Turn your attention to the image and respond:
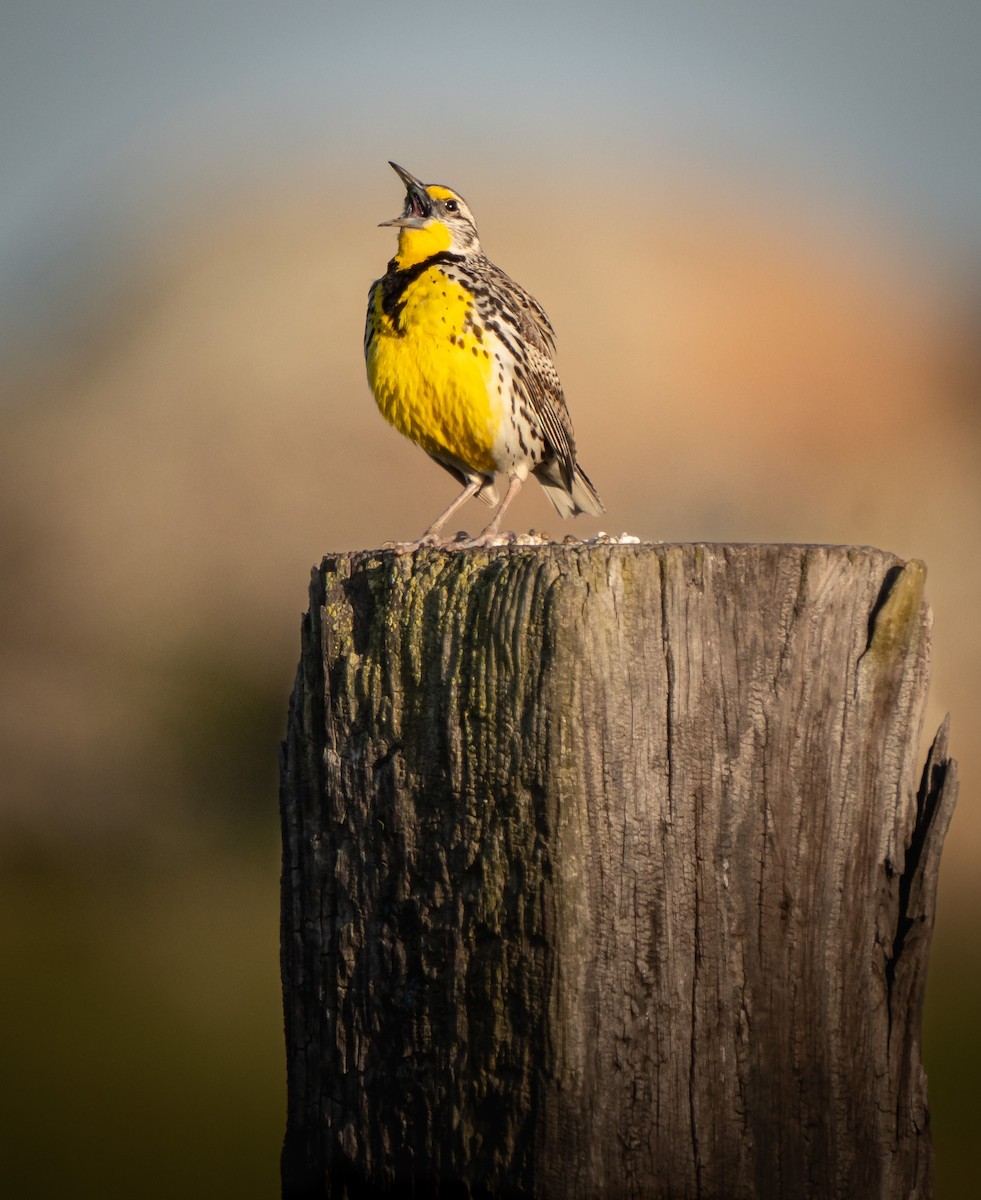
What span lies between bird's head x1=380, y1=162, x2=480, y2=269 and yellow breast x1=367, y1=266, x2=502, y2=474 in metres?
0.40

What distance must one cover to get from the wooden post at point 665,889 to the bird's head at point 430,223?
160 inches

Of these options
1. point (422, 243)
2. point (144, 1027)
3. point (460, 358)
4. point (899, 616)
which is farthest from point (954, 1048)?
point (899, 616)

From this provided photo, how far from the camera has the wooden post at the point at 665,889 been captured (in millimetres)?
3004

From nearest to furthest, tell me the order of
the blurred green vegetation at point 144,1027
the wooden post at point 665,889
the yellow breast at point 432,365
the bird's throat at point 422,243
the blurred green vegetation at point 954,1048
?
1. the wooden post at point 665,889
2. the yellow breast at point 432,365
3. the bird's throat at point 422,243
4. the blurred green vegetation at point 954,1048
5. the blurred green vegetation at point 144,1027

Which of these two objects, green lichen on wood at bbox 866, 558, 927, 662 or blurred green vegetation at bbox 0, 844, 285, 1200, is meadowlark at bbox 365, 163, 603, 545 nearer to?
green lichen on wood at bbox 866, 558, 927, 662

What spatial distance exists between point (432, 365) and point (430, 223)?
991mm

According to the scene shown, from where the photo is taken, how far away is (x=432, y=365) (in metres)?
6.39

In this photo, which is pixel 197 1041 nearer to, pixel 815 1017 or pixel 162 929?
pixel 162 929

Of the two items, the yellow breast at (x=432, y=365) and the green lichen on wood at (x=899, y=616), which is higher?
the yellow breast at (x=432, y=365)

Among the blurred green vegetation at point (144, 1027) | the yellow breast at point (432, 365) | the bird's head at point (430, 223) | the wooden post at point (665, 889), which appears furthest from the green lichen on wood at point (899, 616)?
the blurred green vegetation at point (144, 1027)

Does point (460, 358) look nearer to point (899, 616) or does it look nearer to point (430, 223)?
point (430, 223)

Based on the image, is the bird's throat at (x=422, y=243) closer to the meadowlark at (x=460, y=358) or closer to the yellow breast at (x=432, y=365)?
the meadowlark at (x=460, y=358)

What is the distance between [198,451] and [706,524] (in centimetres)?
405

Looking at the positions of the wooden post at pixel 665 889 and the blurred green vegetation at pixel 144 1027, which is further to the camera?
the blurred green vegetation at pixel 144 1027
